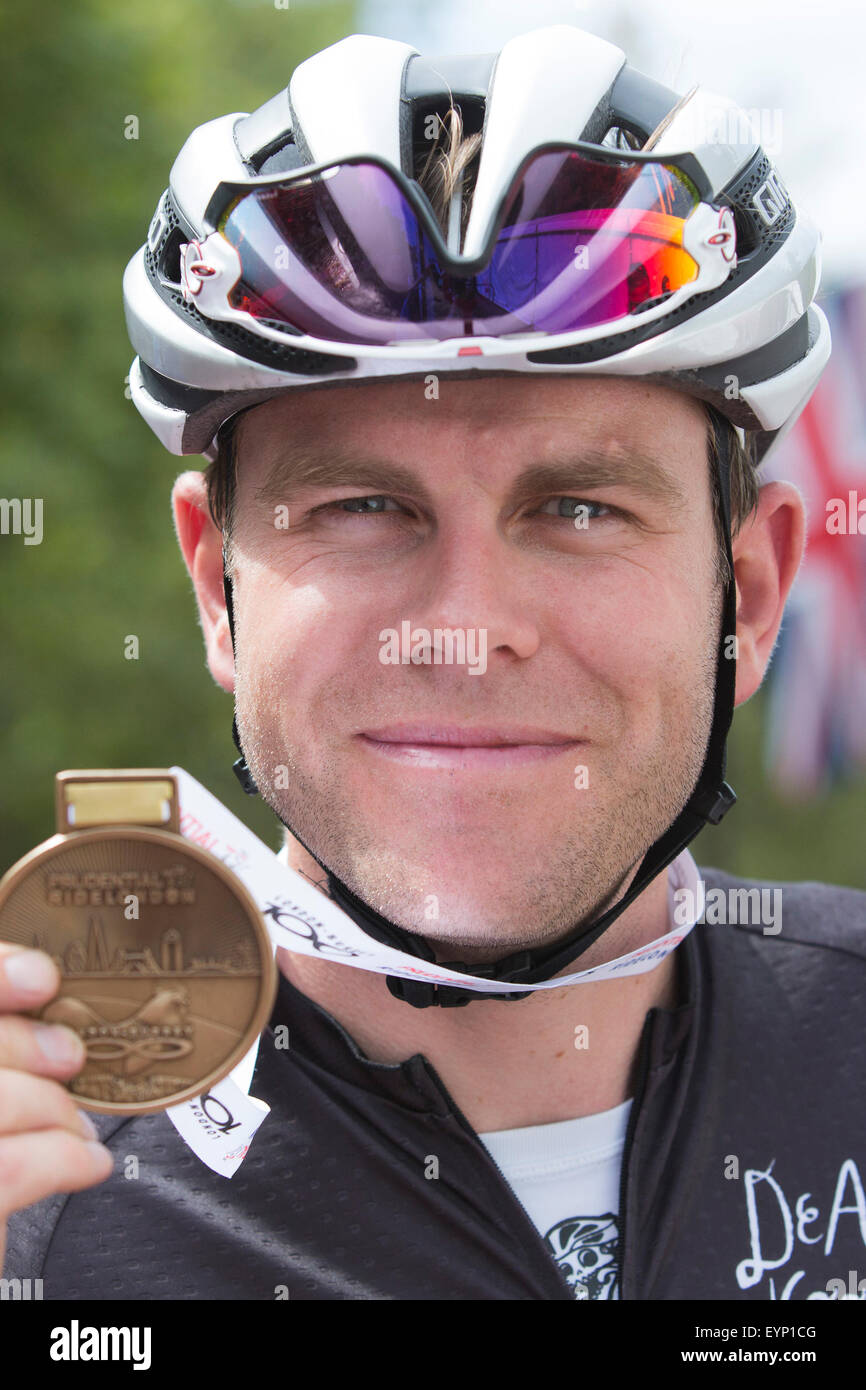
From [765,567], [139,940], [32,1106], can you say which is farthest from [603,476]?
[32,1106]

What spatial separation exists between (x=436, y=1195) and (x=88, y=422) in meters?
9.85

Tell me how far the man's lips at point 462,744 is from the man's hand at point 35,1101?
0.88 metres

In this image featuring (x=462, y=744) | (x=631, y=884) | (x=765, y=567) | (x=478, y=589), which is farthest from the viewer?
(x=765, y=567)

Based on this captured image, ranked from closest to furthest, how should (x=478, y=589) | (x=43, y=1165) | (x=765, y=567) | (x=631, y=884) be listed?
(x=43, y=1165) → (x=478, y=589) → (x=631, y=884) → (x=765, y=567)

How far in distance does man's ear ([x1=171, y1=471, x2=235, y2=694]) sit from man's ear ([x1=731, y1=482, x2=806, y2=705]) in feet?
3.88

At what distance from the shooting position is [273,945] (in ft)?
6.91

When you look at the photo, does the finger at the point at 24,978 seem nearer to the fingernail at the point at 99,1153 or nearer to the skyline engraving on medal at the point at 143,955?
the skyline engraving on medal at the point at 143,955

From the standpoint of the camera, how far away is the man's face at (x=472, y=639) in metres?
2.44

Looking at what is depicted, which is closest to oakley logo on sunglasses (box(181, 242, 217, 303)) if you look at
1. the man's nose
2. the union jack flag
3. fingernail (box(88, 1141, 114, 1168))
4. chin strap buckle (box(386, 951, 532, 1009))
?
the man's nose

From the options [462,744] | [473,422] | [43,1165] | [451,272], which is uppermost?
[451,272]

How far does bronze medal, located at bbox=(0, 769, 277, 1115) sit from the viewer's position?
1822mm

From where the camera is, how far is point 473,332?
246 centimetres

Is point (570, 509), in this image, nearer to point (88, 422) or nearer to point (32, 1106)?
point (32, 1106)
